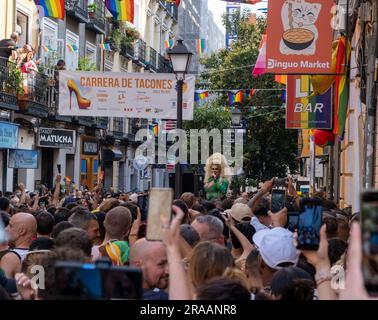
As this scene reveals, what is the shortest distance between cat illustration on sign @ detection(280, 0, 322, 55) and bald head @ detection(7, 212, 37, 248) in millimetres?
6360

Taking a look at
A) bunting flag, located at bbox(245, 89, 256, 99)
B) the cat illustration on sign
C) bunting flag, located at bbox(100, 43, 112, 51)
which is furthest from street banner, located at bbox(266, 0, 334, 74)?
bunting flag, located at bbox(100, 43, 112, 51)

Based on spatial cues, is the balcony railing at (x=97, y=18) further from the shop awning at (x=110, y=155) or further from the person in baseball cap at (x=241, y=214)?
the person in baseball cap at (x=241, y=214)

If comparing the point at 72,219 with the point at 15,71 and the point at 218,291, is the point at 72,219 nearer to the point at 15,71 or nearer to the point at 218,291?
the point at 218,291

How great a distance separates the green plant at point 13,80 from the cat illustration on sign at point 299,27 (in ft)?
45.4

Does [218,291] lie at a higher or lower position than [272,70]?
lower

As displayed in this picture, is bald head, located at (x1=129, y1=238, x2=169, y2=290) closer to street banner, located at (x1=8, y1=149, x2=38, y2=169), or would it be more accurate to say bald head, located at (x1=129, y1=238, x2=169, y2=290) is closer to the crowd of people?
the crowd of people

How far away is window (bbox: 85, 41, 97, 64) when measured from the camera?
3775 centimetres

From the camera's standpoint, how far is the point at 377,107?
38.3ft

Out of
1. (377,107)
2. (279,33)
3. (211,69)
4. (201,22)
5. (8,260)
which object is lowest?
(8,260)

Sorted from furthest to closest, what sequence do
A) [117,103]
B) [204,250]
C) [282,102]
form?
[282,102], [117,103], [204,250]

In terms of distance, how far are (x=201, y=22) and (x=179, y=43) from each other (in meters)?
56.8

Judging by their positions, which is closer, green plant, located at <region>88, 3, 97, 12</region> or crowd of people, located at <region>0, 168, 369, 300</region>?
crowd of people, located at <region>0, 168, 369, 300</region>

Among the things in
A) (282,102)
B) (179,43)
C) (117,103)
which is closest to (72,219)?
(179,43)

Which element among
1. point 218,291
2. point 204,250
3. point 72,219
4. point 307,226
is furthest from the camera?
point 72,219
